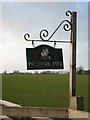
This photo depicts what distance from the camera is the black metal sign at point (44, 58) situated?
6.37m

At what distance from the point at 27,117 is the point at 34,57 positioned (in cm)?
130

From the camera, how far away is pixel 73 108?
253 inches

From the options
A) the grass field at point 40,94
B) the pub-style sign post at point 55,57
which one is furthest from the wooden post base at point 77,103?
the grass field at point 40,94

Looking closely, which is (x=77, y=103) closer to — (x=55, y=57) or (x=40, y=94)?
(x=55, y=57)

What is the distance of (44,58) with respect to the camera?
21.0 feet

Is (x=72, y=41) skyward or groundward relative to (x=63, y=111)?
skyward

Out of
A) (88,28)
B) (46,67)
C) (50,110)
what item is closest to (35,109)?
(50,110)

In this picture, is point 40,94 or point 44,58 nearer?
point 44,58

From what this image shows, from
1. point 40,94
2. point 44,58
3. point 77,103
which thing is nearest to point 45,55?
point 44,58

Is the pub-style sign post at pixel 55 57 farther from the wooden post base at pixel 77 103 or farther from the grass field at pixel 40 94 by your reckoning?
the grass field at pixel 40 94

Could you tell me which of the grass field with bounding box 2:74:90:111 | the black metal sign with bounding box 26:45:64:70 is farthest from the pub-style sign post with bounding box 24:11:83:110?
the grass field with bounding box 2:74:90:111

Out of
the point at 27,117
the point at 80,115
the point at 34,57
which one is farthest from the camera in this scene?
the point at 27,117

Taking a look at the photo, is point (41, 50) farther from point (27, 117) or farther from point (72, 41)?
point (27, 117)

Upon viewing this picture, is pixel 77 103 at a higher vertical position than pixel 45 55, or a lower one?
lower
